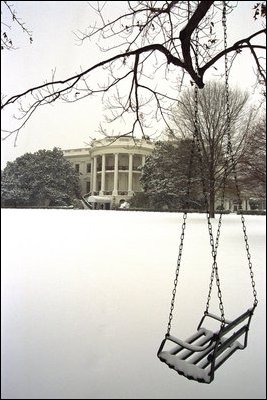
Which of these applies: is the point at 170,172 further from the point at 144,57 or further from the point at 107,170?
the point at 144,57

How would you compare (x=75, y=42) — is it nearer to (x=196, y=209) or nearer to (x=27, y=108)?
(x=27, y=108)

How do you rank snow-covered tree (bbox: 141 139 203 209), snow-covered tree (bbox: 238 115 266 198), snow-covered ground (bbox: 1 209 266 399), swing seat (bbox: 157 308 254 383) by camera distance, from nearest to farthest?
swing seat (bbox: 157 308 254 383), snow-covered ground (bbox: 1 209 266 399), snow-covered tree (bbox: 141 139 203 209), snow-covered tree (bbox: 238 115 266 198)

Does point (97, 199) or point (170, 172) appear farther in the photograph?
point (170, 172)

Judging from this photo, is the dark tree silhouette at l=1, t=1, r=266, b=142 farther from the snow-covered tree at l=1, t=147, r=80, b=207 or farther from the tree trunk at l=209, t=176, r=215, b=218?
the tree trunk at l=209, t=176, r=215, b=218

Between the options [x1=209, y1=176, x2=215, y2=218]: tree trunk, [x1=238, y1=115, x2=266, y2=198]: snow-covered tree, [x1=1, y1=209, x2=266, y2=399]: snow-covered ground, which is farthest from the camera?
[x1=238, y1=115, x2=266, y2=198]: snow-covered tree

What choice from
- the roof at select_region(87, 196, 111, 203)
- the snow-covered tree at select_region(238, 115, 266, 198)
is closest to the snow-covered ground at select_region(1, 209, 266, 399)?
the roof at select_region(87, 196, 111, 203)

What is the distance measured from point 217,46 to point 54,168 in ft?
2.92

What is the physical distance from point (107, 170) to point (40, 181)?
28cm

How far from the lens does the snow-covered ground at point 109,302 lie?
49.2 inches

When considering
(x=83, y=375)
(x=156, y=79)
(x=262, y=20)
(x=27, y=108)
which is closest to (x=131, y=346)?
(x=83, y=375)

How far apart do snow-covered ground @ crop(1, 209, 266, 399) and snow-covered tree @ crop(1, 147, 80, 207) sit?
0.29 ft

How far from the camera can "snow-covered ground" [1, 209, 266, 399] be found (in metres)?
1.25

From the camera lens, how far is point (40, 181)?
131 centimetres

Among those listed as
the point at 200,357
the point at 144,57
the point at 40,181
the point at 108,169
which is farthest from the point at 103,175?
the point at 200,357
